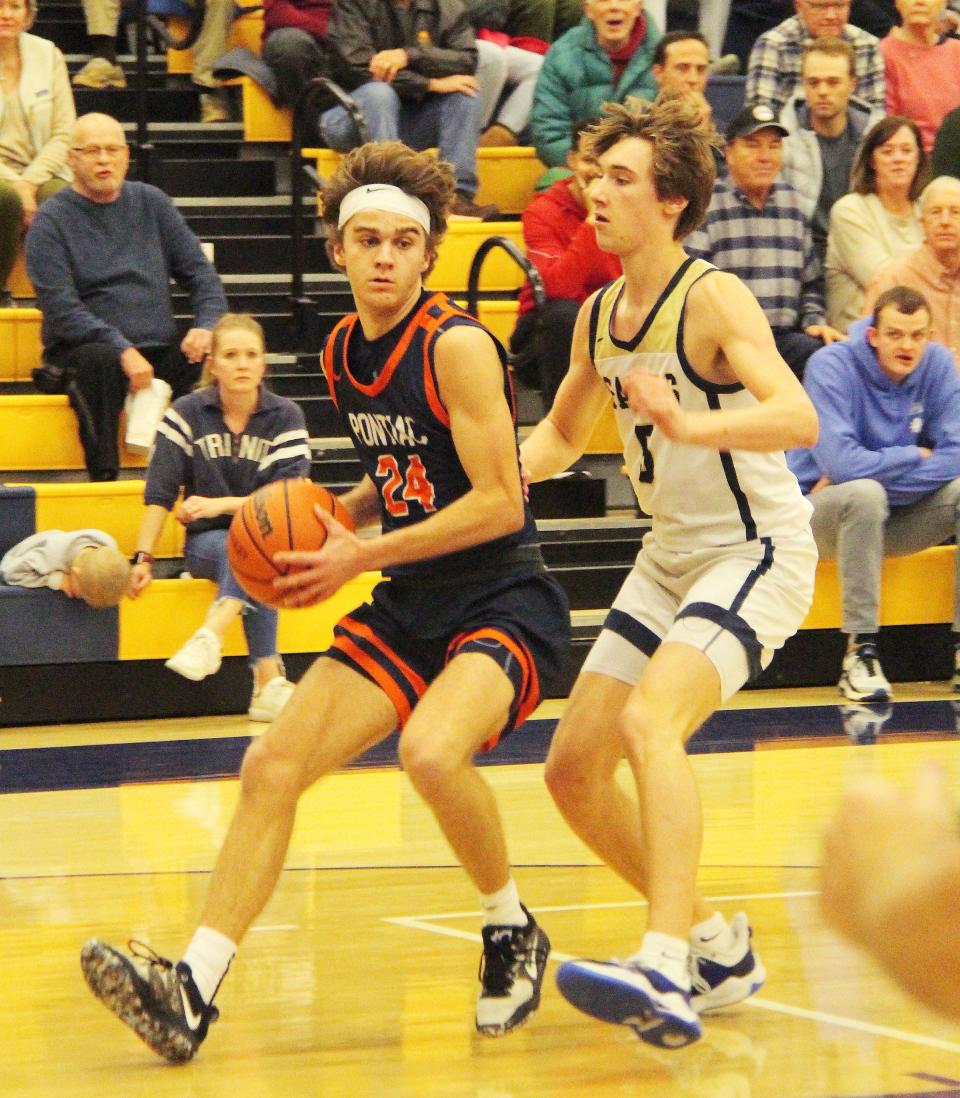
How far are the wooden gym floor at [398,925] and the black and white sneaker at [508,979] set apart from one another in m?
0.05

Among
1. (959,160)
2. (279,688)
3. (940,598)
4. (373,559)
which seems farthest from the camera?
(959,160)

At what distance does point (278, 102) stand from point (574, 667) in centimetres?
345

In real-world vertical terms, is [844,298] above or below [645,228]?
below

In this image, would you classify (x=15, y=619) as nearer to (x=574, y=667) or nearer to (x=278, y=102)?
(x=574, y=667)

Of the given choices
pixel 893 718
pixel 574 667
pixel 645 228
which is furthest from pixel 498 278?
pixel 645 228

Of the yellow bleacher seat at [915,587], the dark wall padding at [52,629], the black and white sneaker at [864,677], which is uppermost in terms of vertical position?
the dark wall padding at [52,629]

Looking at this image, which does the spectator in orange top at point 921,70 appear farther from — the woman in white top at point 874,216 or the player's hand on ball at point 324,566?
the player's hand on ball at point 324,566

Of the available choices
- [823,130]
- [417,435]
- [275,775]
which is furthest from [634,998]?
[823,130]

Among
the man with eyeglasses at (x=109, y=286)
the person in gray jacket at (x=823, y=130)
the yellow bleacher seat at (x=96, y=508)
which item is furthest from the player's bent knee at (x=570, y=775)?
the person in gray jacket at (x=823, y=130)

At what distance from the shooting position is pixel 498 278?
30.4ft

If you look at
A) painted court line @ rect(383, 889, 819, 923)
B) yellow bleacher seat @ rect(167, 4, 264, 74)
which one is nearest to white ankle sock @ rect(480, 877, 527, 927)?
painted court line @ rect(383, 889, 819, 923)

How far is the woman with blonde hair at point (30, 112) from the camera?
817 centimetres

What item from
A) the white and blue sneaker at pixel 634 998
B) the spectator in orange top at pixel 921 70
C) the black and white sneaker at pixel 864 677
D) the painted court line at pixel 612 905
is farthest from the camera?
the spectator in orange top at pixel 921 70

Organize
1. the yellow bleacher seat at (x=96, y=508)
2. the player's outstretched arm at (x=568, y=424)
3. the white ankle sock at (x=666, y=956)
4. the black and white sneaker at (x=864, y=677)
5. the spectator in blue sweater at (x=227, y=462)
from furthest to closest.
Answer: the black and white sneaker at (x=864, y=677) < the yellow bleacher seat at (x=96, y=508) < the spectator in blue sweater at (x=227, y=462) < the player's outstretched arm at (x=568, y=424) < the white ankle sock at (x=666, y=956)
